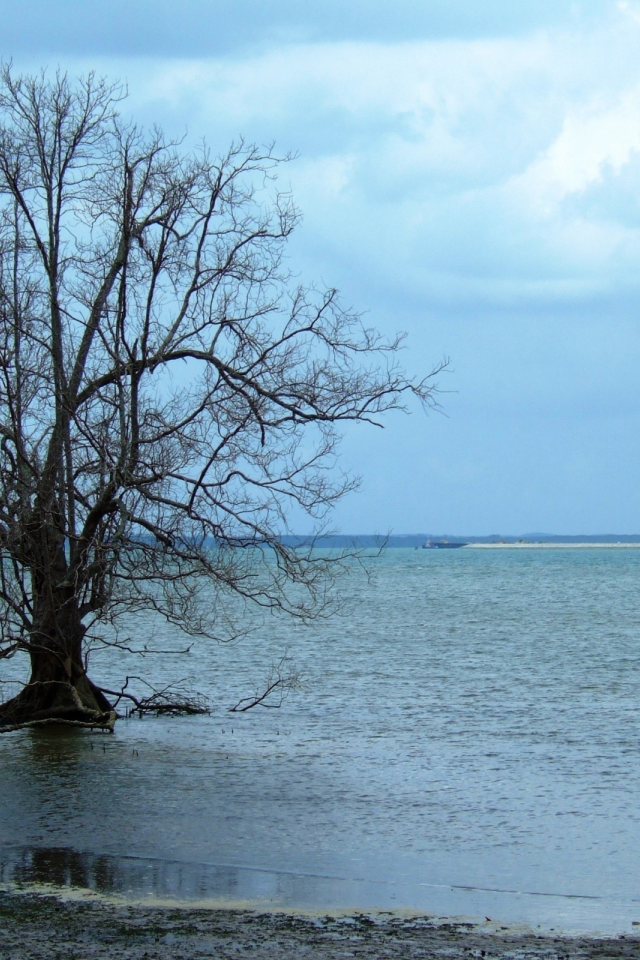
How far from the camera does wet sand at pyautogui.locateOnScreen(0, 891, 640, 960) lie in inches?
311

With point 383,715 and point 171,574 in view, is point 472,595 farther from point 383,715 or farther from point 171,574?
point 171,574

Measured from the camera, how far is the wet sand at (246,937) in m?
7.91

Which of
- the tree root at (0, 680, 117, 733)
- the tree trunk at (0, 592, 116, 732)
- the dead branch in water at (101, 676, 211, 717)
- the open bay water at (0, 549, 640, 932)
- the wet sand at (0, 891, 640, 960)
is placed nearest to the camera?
the wet sand at (0, 891, 640, 960)

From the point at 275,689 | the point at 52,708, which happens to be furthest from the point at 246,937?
the point at 275,689

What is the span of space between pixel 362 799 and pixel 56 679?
569 centimetres

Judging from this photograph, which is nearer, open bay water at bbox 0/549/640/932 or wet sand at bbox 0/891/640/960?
wet sand at bbox 0/891/640/960

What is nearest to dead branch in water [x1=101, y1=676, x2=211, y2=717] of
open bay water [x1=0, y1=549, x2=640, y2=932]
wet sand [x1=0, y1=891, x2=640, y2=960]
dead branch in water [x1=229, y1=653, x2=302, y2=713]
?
open bay water [x1=0, y1=549, x2=640, y2=932]

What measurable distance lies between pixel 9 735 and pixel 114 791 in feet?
14.5

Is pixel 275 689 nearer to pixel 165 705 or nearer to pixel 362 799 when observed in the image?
pixel 165 705

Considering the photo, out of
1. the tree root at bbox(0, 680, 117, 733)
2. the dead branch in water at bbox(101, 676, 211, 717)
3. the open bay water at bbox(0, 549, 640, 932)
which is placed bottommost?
the open bay water at bbox(0, 549, 640, 932)

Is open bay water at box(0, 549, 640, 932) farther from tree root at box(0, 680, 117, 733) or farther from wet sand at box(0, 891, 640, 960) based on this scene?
wet sand at box(0, 891, 640, 960)

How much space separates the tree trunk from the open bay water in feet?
1.22

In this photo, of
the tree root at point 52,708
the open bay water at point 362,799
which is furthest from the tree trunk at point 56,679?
the open bay water at point 362,799

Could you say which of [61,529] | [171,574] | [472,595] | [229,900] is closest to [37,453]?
[61,529]
